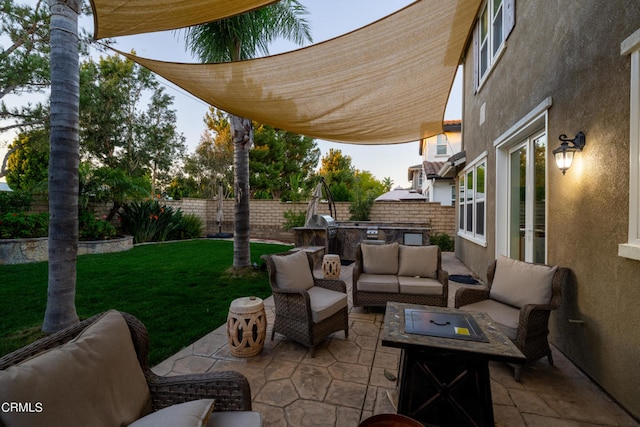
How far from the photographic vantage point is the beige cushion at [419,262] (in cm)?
404

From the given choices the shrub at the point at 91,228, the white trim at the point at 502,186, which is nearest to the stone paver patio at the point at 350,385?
the white trim at the point at 502,186

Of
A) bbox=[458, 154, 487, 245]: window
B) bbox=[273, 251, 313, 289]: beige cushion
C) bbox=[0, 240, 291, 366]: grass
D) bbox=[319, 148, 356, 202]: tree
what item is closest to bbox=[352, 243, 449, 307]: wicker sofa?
bbox=[273, 251, 313, 289]: beige cushion

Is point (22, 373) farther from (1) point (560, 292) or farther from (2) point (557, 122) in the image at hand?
(2) point (557, 122)

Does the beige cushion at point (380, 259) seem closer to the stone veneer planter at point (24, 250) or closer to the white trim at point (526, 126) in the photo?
the white trim at point (526, 126)

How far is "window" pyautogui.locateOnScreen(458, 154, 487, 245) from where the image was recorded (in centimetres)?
593

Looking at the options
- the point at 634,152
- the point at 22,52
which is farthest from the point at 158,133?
the point at 634,152

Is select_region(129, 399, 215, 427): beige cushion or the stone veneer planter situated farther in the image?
the stone veneer planter

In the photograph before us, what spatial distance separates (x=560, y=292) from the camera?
8.68 ft

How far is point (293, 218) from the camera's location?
11.7 metres

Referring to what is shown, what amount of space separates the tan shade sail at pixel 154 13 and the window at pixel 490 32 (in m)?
3.99

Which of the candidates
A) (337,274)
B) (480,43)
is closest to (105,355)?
(337,274)

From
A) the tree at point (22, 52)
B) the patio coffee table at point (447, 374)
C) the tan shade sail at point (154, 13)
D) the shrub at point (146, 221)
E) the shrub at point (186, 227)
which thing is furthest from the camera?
the shrub at point (186, 227)

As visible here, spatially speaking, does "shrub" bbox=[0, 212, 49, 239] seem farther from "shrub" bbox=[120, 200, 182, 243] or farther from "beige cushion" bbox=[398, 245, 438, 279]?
"beige cushion" bbox=[398, 245, 438, 279]

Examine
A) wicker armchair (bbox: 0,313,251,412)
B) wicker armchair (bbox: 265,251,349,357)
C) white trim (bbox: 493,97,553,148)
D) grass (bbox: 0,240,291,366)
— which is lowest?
grass (bbox: 0,240,291,366)
